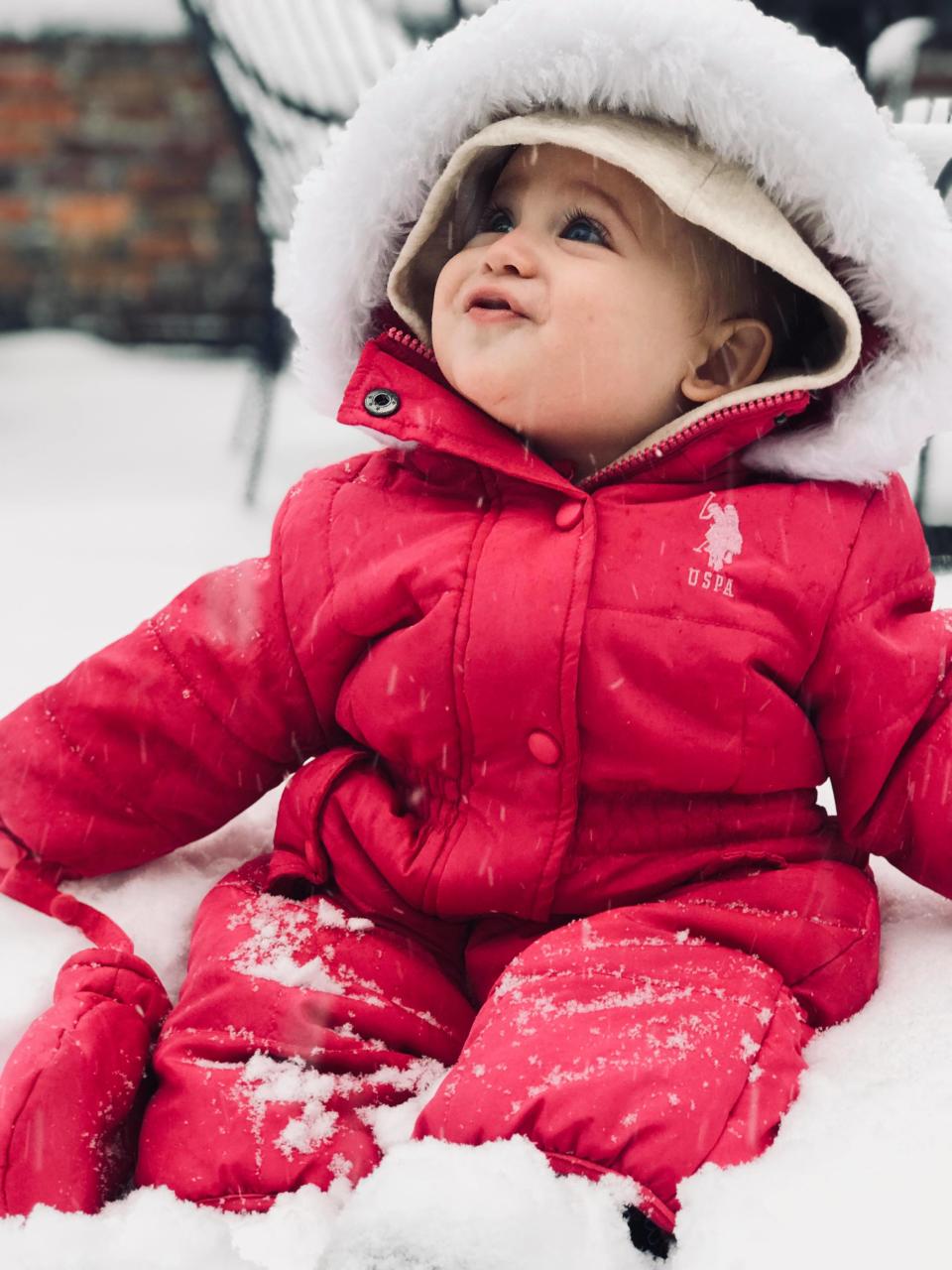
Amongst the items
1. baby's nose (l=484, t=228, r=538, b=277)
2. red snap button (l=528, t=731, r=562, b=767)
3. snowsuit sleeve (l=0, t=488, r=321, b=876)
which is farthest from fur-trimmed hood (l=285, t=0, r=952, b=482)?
snowsuit sleeve (l=0, t=488, r=321, b=876)

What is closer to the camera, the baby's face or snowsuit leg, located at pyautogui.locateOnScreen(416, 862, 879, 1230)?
snowsuit leg, located at pyautogui.locateOnScreen(416, 862, 879, 1230)

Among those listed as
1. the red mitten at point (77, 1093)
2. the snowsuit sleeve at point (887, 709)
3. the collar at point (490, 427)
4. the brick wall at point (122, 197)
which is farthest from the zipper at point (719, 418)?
the brick wall at point (122, 197)

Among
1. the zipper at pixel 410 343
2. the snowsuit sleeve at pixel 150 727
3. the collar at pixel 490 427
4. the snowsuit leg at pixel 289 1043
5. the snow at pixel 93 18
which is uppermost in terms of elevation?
the snow at pixel 93 18

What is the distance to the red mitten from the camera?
80 centimetres

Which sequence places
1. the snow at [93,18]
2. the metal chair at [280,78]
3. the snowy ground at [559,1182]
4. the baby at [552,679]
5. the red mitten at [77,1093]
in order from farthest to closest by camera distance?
1. the snow at [93,18]
2. the metal chair at [280,78]
3. the baby at [552,679]
4. the red mitten at [77,1093]
5. the snowy ground at [559,1182]

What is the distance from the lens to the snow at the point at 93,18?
3242mm

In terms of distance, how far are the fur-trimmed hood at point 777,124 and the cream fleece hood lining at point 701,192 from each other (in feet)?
0.05

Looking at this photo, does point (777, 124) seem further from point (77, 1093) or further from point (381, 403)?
point (77, 1093)

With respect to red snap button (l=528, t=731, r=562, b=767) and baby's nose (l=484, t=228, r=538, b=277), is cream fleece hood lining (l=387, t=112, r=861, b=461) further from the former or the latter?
red snap button (l=528, t=731, r=562, b=767)

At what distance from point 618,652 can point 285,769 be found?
0.36 meters

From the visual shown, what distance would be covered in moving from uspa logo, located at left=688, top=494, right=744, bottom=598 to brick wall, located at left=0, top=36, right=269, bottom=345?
2.42 m

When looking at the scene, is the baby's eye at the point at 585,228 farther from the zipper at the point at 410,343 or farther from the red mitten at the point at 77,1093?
the red mitten at the point at 77,1093

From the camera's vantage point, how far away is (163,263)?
3406 mm

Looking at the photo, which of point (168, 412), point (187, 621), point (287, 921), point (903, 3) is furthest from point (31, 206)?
point (287, 921)
